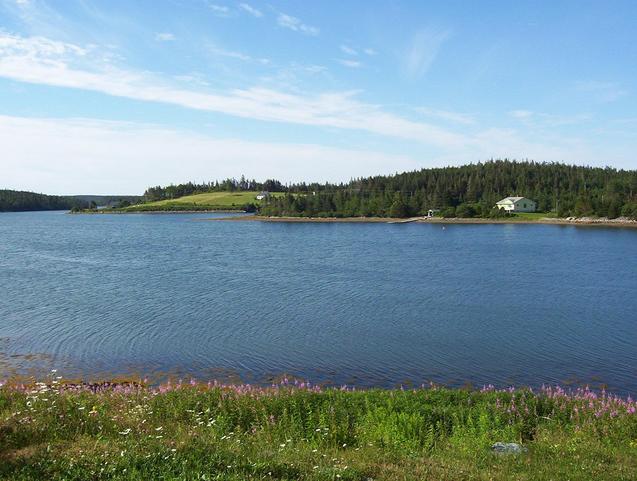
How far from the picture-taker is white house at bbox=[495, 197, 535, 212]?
168 meters

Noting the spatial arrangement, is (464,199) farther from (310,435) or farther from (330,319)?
(310,435)

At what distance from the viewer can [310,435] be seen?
438 inches

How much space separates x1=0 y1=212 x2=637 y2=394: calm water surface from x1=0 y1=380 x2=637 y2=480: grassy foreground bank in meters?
6.71

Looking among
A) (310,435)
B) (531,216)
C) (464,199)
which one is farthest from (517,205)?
(310,435)

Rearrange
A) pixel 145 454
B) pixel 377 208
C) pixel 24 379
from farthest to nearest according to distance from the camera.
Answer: pixel 377 208
pixel 24 379
pixel 145 454

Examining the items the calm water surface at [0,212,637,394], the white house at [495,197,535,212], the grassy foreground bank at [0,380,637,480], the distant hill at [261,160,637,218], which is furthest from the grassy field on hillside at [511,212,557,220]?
the grassy foreground bank at [0,380,637,480]

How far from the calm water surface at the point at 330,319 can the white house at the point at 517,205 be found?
112 metres

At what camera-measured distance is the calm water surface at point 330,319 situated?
2166 cm

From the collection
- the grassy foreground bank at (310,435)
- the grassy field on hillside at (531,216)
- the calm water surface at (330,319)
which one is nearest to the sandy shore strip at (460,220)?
the grassy field on hillside at (531,216)

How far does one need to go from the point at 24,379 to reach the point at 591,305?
105 feet

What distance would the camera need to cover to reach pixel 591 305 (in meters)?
34.5

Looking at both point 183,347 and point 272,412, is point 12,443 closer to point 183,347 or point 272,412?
point 272,412

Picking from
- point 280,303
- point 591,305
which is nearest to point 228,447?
point 280,303

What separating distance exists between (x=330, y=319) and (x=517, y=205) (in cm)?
15338
